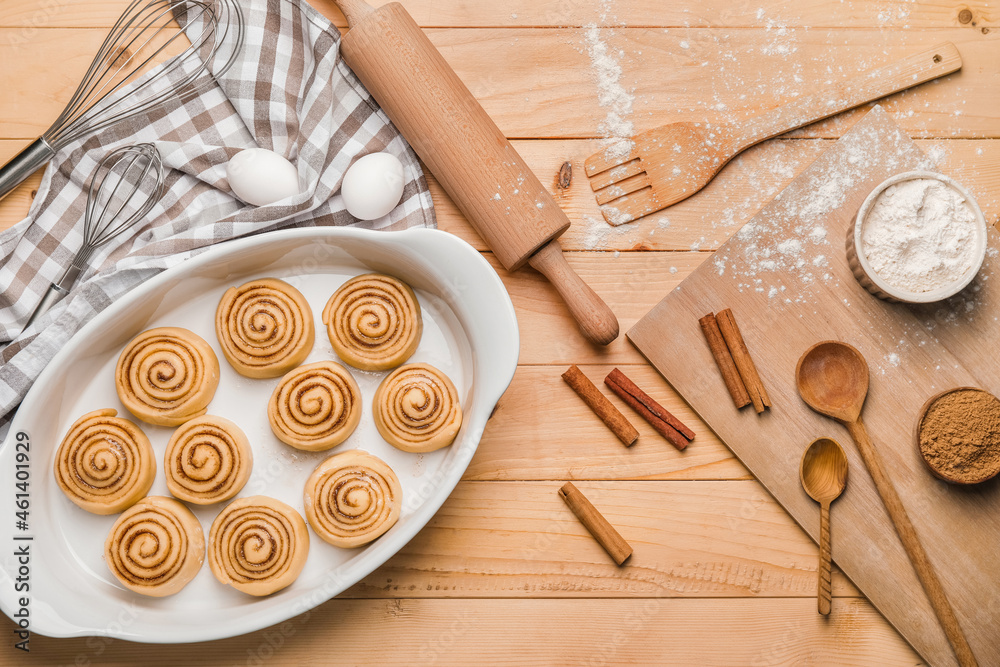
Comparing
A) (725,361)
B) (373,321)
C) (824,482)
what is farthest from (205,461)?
(824,482)

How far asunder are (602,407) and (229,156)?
804 mm

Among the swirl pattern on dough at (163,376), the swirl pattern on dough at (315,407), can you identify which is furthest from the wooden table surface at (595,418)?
the swirl pattern on dough at (163,376)

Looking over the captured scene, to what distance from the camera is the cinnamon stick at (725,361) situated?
1.13 metres

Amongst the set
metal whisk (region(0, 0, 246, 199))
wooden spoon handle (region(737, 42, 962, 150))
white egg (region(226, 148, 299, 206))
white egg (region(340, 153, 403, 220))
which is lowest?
wooden spoon handle (region(737, 42, 962, 150))

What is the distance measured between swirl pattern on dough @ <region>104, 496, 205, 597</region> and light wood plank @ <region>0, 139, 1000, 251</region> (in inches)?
26.6

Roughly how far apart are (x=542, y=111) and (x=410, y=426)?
2.06 ft

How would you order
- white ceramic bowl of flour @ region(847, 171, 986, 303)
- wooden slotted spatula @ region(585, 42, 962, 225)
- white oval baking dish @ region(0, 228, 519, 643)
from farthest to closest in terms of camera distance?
wooden slotted spatula @ region(585, 42, 962, 225), white ceramic bowl of flour @ region(847, 171, 986, 303), white oval baking dish @ region(0, 228, 519, 643)

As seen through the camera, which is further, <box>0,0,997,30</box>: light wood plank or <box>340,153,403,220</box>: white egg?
<box>0,0,997,30</box>: light wood plank

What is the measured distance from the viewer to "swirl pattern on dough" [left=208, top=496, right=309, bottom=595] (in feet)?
3.31

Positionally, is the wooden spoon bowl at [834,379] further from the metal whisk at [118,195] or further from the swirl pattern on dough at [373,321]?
the metal whisk at [118,195]

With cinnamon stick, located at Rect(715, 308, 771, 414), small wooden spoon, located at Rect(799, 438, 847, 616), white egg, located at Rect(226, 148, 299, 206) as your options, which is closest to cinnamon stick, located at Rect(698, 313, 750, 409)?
cinnamon stick, located at Rect(715, 308, 771, 414)

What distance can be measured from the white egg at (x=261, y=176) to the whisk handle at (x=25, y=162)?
321mm

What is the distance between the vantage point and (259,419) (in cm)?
111

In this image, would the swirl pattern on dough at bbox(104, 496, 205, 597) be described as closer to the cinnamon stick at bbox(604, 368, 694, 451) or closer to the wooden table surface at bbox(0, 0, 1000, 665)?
the wooden table surface at bbox(0, 0, 1000, 665)
